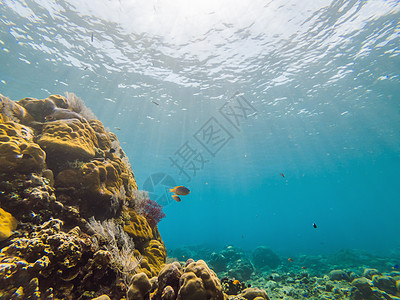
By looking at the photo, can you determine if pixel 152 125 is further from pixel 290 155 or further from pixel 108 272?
pixel 290 155

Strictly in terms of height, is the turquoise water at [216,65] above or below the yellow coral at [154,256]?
above

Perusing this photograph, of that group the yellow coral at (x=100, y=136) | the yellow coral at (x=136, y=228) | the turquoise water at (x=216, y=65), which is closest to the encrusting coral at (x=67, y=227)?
the yellow coral at (x=136, y=228)

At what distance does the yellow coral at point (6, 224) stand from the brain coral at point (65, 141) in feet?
5.83

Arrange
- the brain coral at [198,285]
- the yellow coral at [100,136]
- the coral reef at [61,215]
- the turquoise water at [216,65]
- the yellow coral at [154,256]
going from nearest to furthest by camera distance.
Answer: the coral reef at [61,215]
the brain coral at [198,285]
the yellow coral at [154,256]
the yellow coral at [100,136]
the turquoise water at [216,65]

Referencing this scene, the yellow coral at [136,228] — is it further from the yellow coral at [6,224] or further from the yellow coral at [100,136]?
the yellow coral at [100,136]

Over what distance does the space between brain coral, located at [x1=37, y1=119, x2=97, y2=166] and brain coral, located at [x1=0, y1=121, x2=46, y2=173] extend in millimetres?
454

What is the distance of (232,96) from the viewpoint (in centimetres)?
2030

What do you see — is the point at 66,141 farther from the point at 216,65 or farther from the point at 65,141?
the point at 216,65

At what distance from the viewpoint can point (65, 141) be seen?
4648mm

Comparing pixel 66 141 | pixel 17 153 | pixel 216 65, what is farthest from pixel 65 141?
pixel 216 65

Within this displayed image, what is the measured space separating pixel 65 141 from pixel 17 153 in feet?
3.66

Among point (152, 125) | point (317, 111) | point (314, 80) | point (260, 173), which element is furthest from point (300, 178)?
point (152, 125)

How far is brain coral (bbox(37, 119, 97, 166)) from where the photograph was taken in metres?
4.45

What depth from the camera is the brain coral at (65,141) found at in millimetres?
4449
